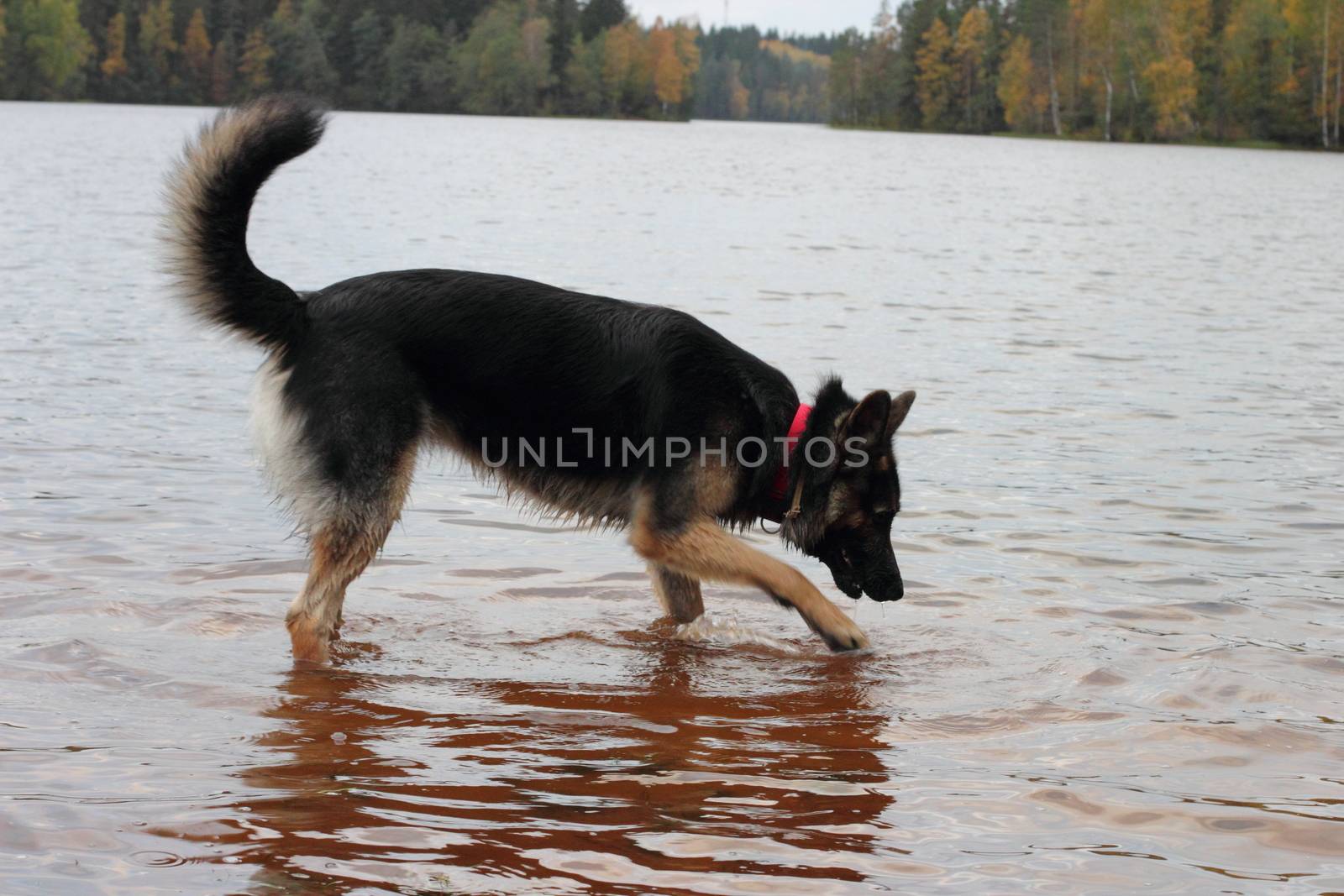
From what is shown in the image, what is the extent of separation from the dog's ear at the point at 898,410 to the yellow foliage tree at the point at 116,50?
13087 cm

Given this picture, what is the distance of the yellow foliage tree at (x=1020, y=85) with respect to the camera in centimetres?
10731

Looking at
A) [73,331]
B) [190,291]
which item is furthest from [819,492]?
[73,331]

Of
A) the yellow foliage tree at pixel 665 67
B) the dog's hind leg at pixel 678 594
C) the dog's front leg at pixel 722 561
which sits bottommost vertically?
the dog's hind leg at pixel 678 594

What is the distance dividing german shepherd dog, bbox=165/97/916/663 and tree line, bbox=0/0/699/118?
11565 centimetres

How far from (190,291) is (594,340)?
165 centimetres

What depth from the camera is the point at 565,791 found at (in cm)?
425

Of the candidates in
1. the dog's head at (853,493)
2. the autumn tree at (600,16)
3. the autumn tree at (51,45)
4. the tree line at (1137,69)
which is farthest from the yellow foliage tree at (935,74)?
the dog's head at (853,493)

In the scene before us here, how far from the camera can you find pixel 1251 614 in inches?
257

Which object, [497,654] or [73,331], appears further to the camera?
[73,331]

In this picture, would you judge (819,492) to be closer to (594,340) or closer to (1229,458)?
(594,340)

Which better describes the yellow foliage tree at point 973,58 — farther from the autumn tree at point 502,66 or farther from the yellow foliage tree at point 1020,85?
the autumn tree at point 502,66

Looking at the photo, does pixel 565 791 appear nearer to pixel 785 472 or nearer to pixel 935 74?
pixel 785 472

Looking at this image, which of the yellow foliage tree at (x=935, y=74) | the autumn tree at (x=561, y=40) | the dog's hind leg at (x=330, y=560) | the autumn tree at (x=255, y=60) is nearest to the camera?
the dog's hind leg at (x=330, y=560)

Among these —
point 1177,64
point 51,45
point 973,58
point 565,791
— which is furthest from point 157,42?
point 565,791
